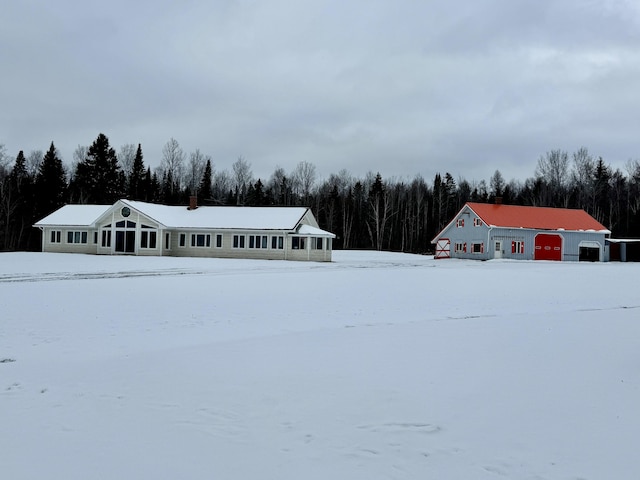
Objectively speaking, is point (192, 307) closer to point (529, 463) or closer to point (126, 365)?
point (126, 365)

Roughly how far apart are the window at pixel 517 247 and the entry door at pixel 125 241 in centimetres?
3500

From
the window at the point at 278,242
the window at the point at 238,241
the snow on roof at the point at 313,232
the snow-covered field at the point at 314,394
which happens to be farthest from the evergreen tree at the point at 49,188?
the snow-covered field at the point at 314,394

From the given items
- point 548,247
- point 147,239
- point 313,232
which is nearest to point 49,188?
point 147,239

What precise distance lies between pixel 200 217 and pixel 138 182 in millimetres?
34562

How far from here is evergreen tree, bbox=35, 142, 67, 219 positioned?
2704 inches

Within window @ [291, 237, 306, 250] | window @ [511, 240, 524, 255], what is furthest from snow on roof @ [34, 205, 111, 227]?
window @ [511, 240, 524, 255]

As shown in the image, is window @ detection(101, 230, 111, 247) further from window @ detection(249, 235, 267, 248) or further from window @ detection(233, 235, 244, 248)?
window @ detection(249, 235, 267, 248)

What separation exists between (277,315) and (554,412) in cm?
828

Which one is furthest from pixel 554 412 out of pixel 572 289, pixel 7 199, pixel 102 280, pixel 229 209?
pixel 7 199

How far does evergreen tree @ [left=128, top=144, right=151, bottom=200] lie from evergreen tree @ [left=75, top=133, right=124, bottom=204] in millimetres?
2547

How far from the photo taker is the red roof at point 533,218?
172ft

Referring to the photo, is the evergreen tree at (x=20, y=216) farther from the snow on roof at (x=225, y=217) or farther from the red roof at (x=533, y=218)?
the red roof at (x=533, y=218)

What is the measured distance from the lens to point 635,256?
5594cm

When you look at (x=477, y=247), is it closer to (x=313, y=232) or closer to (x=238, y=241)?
(x=313, y=232)
